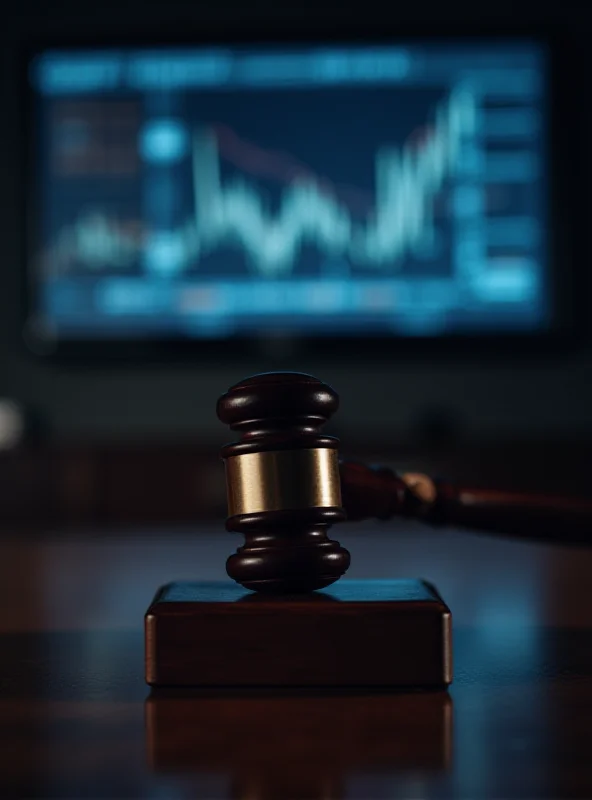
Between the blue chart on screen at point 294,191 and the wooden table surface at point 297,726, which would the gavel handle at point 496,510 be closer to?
the wooden table surface at point 297,726

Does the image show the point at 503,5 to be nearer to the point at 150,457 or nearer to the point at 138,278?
the point at 138,278

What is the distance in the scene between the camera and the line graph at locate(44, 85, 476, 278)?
3.13 metres

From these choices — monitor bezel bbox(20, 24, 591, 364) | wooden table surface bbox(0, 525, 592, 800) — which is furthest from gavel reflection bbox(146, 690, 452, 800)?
monitor bezel bbox(20, 24, 591, 364)

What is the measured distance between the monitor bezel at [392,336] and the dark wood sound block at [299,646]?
265 centimetres

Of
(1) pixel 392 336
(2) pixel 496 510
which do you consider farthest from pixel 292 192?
(2) pixel 496 510

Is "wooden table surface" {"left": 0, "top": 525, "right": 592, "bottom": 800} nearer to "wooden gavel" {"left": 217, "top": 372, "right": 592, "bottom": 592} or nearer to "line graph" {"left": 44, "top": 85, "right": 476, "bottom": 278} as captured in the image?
"wooden gavel" {"left": 217, "top": 372, "right": 592, "bottom": 592}

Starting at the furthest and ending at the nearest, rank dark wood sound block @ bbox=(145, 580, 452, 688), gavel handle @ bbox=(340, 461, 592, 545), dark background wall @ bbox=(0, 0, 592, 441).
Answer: dark background wall @ bbox=(0, 0, 592, 441), gavel handle @ bbox=(340, 461, 592, 545), dark wood sound block @ bbox=(145, 580, 452, 688)

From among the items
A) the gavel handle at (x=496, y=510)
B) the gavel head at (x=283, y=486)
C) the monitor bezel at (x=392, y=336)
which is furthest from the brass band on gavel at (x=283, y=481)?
the monitor bezel at (x=392, y=336)

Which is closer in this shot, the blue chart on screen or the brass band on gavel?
the brass band on gavel

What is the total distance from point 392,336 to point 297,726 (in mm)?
2746

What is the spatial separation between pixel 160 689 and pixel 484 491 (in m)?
0.36

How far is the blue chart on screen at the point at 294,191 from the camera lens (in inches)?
122

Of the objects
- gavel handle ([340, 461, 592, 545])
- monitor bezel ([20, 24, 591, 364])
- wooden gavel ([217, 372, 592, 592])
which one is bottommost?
gavel handle ([340, 461, 592, 545])

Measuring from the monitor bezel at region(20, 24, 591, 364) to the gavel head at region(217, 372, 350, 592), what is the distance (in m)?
2.59
